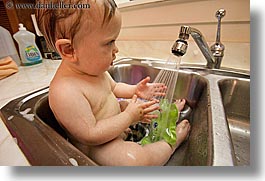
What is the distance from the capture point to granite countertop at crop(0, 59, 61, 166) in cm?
30

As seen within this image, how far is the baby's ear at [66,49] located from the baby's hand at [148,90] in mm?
224

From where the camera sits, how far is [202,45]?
49cm

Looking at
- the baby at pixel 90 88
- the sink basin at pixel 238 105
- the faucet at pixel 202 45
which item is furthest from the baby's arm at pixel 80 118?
the sink basin at pixel 238 105

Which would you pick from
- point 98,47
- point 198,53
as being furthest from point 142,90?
point 198,53

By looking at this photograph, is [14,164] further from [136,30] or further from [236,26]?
[136,30]

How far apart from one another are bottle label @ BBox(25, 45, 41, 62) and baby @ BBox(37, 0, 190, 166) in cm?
61

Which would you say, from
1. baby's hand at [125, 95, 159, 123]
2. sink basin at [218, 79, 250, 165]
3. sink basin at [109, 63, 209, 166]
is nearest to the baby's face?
baby's hand at [125, 95, 159, 123]

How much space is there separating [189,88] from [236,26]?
44 centimetres

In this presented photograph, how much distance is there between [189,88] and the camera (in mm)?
593

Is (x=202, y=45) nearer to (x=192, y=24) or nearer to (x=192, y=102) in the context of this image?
(x=192, y=102)

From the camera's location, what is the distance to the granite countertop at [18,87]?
0.30 m

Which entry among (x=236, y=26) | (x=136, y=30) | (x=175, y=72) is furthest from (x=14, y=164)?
(x=136, y=30)

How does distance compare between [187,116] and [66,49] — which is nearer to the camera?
[66,49]

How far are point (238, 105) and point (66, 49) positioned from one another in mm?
504
